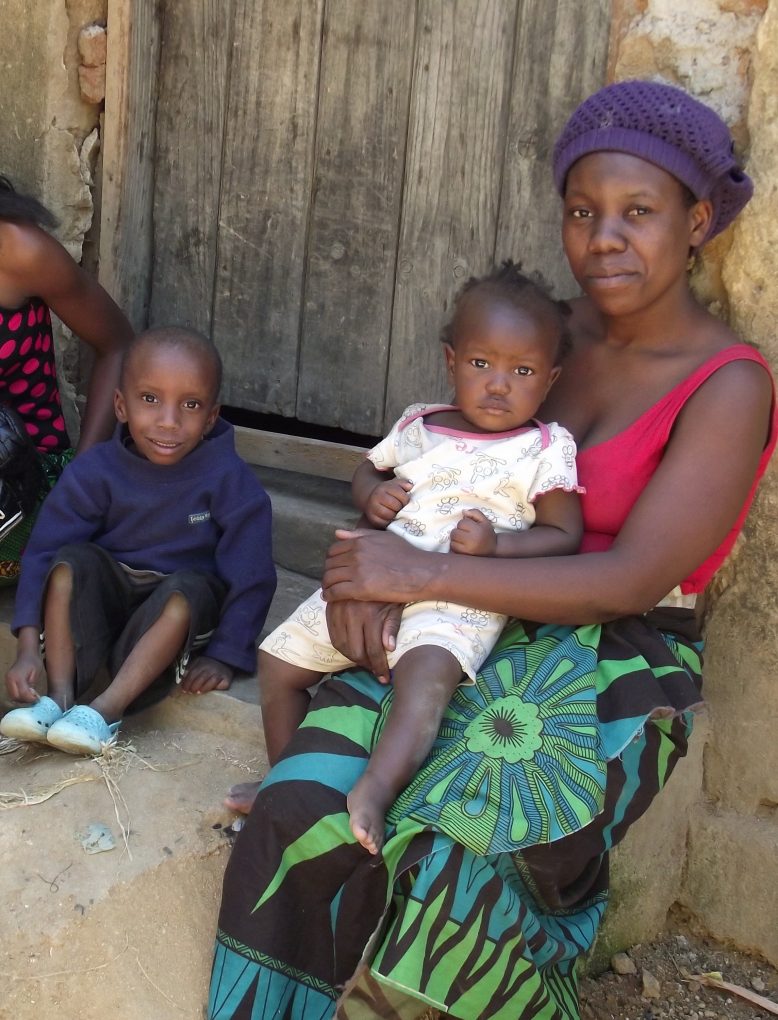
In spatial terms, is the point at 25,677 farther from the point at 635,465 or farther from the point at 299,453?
the point at 635,465

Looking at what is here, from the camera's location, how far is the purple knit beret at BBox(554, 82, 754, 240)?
2.18 m

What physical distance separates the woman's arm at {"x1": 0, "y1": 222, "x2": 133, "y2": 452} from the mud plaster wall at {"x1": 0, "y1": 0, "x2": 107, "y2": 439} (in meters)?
0.60

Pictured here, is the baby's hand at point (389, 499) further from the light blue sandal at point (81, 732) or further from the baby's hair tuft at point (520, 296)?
the light blue sandal at point (81, 732)

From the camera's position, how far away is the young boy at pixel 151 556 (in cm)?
262

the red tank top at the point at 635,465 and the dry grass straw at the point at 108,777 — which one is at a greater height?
the red tank top at the point at 635,465

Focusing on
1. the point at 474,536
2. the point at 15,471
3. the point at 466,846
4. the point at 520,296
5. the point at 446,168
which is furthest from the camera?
the point at 446,168

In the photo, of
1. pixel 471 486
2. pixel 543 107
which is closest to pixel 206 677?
pixel 471 486

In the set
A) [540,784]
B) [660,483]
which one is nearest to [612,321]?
[660,483]

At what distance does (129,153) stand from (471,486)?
1927mm

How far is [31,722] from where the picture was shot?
7.99 ft

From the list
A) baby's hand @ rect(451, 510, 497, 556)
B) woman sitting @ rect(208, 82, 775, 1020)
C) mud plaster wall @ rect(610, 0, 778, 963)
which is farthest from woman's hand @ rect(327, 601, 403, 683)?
mud plaster wall @ rect(610, 0, 778, 963)

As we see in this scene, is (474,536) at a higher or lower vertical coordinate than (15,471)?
higher

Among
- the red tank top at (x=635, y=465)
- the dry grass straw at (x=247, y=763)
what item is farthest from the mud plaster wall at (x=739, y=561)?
the dry grass straw at (x=247, y=763)

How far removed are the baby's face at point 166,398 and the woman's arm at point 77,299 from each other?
35 cm
